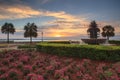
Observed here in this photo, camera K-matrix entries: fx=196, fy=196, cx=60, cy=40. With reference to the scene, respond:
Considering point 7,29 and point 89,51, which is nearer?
point 89,51

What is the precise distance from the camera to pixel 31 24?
262ft

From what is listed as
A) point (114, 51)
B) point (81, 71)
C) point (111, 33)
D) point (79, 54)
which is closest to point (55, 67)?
point (81, 71)

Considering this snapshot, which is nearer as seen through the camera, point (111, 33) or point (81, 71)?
point (81, 71)

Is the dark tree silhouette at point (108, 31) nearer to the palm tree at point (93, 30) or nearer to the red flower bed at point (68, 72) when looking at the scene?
the palm tree at point (93, 30)

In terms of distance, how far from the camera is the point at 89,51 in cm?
1576

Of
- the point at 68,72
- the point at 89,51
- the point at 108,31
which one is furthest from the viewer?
the point at 108,31

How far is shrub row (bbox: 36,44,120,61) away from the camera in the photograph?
14430 mm

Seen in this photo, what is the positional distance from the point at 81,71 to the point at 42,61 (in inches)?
170

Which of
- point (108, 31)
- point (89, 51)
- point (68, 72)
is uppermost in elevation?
point (108, 31)

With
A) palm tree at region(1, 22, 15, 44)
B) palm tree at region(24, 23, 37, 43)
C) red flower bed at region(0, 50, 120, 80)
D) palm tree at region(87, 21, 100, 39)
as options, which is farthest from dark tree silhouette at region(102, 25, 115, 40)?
red flower bed at region(0, 50, 120, 80)

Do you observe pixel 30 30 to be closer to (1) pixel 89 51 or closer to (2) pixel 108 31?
(2) pixel 108 31

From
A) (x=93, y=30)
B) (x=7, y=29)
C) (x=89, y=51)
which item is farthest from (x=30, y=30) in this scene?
(x=89, y=51)

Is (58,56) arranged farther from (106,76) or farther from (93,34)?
(93,34)

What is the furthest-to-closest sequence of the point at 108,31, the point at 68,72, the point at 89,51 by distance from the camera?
the point at 108,31 < the point at 89,51 < the point at 68,72
